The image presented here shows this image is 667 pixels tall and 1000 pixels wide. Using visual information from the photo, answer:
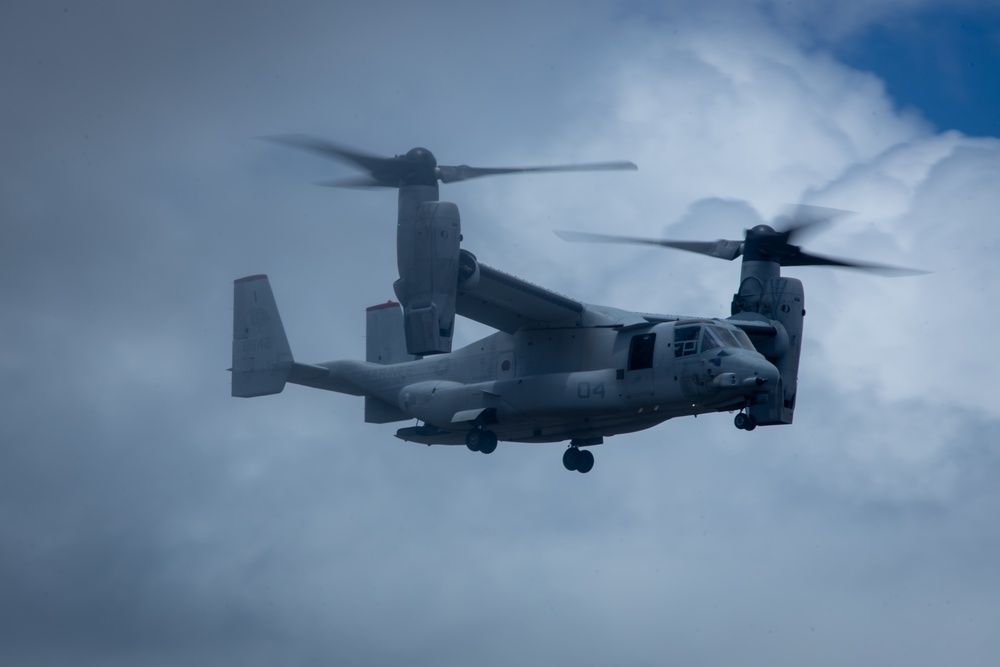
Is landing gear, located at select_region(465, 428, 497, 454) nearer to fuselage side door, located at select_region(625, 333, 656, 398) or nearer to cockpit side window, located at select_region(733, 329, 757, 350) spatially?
fuselage side door, located at select_region(625, 333, 656, 398)

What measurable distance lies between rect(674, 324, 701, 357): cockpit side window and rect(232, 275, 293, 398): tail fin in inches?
414

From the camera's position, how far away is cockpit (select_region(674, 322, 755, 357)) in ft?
107

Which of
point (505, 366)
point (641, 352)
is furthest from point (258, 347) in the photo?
point (641, 352)

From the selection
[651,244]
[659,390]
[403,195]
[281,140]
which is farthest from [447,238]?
[651,244]

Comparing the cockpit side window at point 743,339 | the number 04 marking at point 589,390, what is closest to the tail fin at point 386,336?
the number 04 marking at point 589,390

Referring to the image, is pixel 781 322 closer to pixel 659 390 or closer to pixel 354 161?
pixel 659 390

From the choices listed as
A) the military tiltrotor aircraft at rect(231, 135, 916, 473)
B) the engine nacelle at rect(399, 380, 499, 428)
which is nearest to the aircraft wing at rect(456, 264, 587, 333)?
the military tiltrotor aircraft at rect(231, 135, 916, 473)

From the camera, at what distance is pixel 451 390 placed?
35656 mm

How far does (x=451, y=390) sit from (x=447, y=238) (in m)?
5.77

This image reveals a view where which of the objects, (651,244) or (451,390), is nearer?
(451,390)

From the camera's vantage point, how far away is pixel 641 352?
33281 millimetres

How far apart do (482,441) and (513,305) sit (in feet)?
11.4

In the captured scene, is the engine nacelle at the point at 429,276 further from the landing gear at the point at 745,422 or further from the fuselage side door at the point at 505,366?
the landing gear at the point at 745,422

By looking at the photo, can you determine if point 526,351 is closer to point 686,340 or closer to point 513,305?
point 513,305
